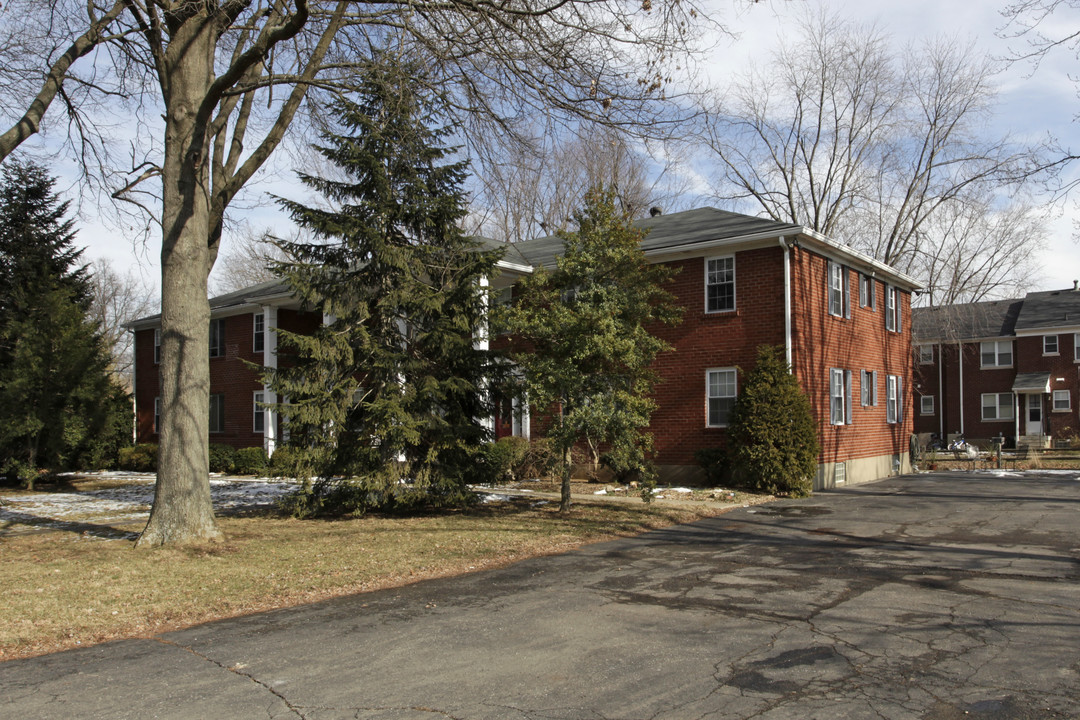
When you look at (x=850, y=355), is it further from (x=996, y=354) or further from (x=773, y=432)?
(x=996, y=354)

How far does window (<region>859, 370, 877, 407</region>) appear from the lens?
75.4 feet

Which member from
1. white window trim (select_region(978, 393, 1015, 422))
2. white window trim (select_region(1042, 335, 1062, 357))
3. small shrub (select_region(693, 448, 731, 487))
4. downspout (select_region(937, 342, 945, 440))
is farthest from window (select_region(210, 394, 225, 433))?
white window trim (select_region(1042, 335, 1062, 357))

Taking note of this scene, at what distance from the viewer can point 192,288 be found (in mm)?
11234

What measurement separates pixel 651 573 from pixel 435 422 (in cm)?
626

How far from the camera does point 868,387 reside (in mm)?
23547

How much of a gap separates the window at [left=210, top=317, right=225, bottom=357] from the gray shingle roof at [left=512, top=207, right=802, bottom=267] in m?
13.2

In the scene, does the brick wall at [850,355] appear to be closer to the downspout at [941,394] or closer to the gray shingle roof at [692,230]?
the gray shingle roof at [692,230]

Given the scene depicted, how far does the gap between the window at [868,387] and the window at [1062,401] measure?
23695 millimetres

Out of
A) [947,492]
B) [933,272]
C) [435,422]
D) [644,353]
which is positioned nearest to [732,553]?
[644,353]

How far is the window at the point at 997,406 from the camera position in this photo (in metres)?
43.1

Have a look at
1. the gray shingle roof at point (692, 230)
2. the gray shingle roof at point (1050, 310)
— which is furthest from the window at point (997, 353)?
the gray shingle roof at point (692, 230)

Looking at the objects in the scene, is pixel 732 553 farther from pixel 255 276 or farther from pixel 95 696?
pixel 255 276

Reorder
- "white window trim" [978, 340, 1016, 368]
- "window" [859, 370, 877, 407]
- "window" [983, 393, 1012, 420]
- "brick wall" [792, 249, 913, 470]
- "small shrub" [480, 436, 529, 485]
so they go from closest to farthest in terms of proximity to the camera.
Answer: "brick wall" [792, 249, 913, 470], "small shrub" [480, 436, 529, 485], "window" [859, 370, 877, 407], "window" [983, 393, 1012, 420], "white window trim" [978, 340, 1016, 368]

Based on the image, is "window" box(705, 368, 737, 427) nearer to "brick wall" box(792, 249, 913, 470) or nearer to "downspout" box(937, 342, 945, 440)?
"brick wall" box(792, 249, 913, 470)
